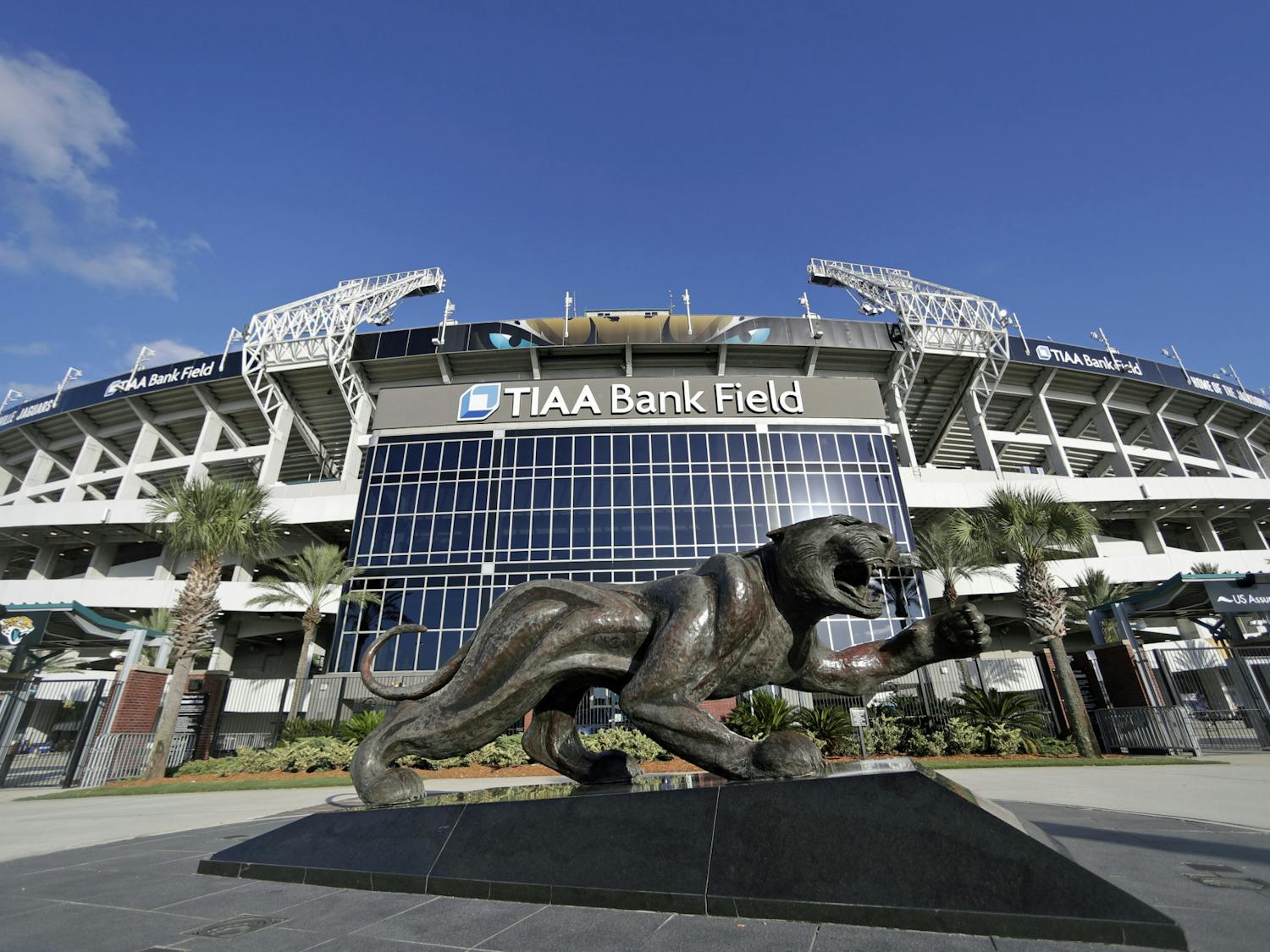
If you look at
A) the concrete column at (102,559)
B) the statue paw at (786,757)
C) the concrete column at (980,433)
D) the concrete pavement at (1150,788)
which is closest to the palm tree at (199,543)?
the concrete column at (102,559)

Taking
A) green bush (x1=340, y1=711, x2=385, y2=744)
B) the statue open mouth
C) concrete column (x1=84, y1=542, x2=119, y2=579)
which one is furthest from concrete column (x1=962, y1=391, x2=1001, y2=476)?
concrete column (x1=84, y1=542, x2=119, y2=579)

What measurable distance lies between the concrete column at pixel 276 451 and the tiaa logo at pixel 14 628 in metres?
17.8

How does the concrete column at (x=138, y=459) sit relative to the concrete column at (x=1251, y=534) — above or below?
above

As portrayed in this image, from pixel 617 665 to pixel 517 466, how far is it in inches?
1083

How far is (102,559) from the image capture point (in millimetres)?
36125

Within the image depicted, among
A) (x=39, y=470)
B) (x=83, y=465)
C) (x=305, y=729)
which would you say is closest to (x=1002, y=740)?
(x=305, y=729)

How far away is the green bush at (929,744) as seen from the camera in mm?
16156

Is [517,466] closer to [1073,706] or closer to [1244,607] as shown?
[1073,706]

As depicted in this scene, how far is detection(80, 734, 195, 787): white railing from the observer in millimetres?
16219

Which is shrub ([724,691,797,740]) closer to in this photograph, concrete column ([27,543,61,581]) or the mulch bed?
the mulch bed

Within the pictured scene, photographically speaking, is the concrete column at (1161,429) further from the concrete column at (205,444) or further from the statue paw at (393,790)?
the concrete column at (205,444)

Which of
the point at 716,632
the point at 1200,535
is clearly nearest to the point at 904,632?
the point at 716,632

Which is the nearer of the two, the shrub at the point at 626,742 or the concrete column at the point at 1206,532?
the shrub at the point at 626,742

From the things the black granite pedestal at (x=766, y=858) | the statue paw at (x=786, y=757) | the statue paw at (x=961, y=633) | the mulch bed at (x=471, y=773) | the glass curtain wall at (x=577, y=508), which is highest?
the glass curtain wall at (x=577, y=508)
